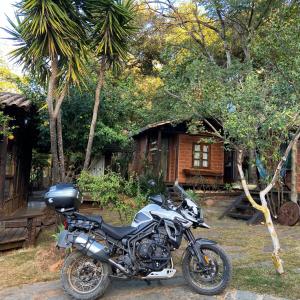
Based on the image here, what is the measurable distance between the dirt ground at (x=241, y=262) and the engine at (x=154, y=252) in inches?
41.6

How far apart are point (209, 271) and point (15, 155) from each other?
8.00 m

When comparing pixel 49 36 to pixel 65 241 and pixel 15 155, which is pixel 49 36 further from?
pixel 15 155

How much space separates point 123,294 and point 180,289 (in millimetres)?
709

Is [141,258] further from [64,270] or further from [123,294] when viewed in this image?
[64,270]

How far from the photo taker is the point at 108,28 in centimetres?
684

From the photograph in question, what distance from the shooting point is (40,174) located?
87.6ft

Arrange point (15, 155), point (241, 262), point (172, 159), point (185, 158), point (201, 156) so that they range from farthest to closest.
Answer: point (172, 159) < point (201, 156) < point (185, 158) < point (15, 155) < point (241, 262)

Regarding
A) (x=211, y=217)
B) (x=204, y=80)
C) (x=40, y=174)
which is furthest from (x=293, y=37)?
(x=40, y=174)

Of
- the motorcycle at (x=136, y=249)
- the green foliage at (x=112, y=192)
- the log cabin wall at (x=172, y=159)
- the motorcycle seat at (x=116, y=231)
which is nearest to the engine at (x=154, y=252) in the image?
the motorcycle at (x=136, y=249)

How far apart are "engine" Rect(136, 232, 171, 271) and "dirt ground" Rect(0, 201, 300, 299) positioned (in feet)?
3.47

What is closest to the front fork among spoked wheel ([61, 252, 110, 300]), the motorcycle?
the motorcycle

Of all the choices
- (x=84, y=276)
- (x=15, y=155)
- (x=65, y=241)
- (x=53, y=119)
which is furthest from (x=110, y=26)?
(x=15, y=155)

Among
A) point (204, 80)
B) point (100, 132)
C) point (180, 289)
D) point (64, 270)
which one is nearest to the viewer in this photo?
point (64, 270)

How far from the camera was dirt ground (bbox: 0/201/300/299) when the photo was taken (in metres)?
4.58
